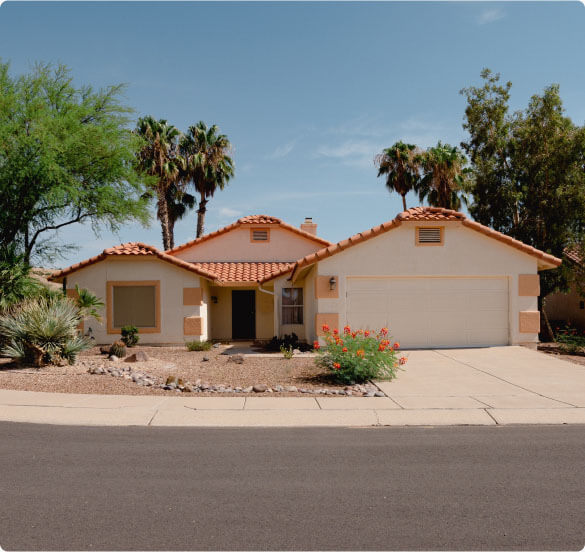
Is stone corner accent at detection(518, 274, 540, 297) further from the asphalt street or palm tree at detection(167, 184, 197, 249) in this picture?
palm tree at detection(167, 184, 197, 249)

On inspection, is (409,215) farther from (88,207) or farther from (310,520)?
(310,520)

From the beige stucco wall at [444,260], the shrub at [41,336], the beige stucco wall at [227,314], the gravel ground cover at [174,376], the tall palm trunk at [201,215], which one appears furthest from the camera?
the tall palm trunk at [201,215]

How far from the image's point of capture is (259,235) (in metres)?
24.9

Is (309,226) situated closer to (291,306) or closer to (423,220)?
(291,306)

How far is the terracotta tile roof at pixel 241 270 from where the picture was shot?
870 inches

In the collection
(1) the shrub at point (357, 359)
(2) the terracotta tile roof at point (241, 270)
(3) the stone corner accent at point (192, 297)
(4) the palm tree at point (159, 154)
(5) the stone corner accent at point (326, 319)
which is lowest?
(1) the shrub at point (357, 359)

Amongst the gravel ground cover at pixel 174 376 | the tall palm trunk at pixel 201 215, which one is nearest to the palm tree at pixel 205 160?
the tall palm trunk at pixel 201 215

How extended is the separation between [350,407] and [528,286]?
431 inches

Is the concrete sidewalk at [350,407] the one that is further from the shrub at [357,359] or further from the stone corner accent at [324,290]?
the stone corner accent at [324,290]

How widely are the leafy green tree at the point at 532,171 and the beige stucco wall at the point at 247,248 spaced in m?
8.54

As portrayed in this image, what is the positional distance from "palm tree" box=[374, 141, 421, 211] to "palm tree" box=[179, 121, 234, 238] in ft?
35.5

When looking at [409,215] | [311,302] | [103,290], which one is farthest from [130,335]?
[409,215]

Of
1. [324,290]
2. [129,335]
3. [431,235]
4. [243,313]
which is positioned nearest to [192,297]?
[129,335]

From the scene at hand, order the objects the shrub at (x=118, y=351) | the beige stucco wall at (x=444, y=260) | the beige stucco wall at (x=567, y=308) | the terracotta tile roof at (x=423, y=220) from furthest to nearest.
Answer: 1. the beige stucco wall at (x=567, y=308)
2. the beige stucco wall at (x=444, y=260)
3. the terracotta tile roof at (x=423, y=220)
4. the shrub at (x=118, y=351)
